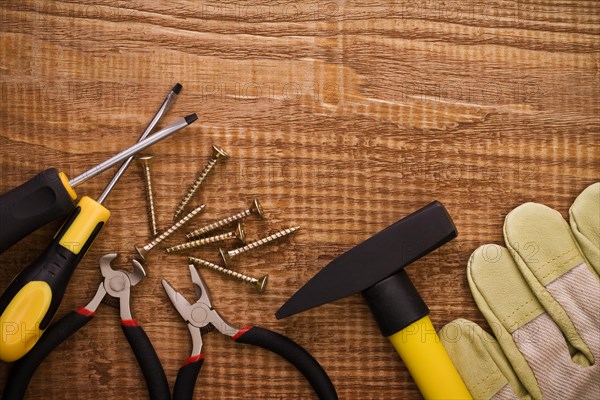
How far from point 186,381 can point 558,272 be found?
2.15 feet

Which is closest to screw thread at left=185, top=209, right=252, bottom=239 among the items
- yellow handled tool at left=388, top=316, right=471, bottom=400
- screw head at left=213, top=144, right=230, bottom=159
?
screw head at left=213, top=144, right=230, bottom=159

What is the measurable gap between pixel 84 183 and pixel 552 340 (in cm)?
85

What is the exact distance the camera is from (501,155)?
107 cm

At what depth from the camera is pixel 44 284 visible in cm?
94

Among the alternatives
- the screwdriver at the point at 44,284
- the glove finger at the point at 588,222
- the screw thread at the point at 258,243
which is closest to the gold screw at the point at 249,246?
the screw thread at the point at 258,243

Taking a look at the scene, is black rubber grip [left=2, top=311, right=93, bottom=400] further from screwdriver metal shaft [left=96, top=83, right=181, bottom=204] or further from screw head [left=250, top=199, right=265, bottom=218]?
screw head [left=250, top=199, right=265, bottom=218]

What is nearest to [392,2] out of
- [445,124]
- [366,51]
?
[366,51]

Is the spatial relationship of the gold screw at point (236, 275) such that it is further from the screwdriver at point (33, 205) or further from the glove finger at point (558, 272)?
the glove finger at point (558, 272)

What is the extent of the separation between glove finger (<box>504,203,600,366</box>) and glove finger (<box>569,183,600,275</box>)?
0.5 inches

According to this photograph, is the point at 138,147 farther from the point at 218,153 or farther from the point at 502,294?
the point at 502,294

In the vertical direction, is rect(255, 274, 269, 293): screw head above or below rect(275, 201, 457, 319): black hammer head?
below

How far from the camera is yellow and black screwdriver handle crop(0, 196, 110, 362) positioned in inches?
36.5

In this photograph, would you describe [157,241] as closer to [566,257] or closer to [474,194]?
[474,194]

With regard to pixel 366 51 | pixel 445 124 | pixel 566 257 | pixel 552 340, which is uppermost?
pixel 366 51
